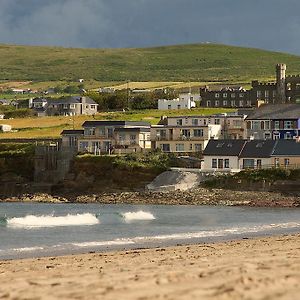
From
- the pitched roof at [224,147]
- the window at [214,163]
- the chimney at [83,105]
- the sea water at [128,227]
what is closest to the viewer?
the sea water at [128,227]

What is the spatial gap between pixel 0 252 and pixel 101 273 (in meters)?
13.8

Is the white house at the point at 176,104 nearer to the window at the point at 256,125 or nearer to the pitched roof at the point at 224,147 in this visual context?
the window at the point at 256,125

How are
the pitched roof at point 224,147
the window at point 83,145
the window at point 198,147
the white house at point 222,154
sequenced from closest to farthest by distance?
the white house at point 222,154
the pitched roof at point 224,147
the window at point 198,147
the window at point 83,145

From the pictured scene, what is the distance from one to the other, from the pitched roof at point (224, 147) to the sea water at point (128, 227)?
15.1 m

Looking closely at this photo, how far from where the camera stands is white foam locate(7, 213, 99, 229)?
49469mm

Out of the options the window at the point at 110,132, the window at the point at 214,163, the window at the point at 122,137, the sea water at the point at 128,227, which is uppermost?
the window at the point at 110,132

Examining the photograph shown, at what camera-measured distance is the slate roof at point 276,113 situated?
307 ft

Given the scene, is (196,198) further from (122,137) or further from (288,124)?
(288,124)

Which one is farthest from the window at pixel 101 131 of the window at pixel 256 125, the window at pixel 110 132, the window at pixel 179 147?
the window at pixel 256 125

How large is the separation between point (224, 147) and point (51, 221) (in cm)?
3385

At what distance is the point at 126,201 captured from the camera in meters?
73.9

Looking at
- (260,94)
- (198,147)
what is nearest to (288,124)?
(198,147)

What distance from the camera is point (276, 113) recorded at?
94250mm

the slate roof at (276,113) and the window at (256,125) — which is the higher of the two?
the slate roof at (276,113)
